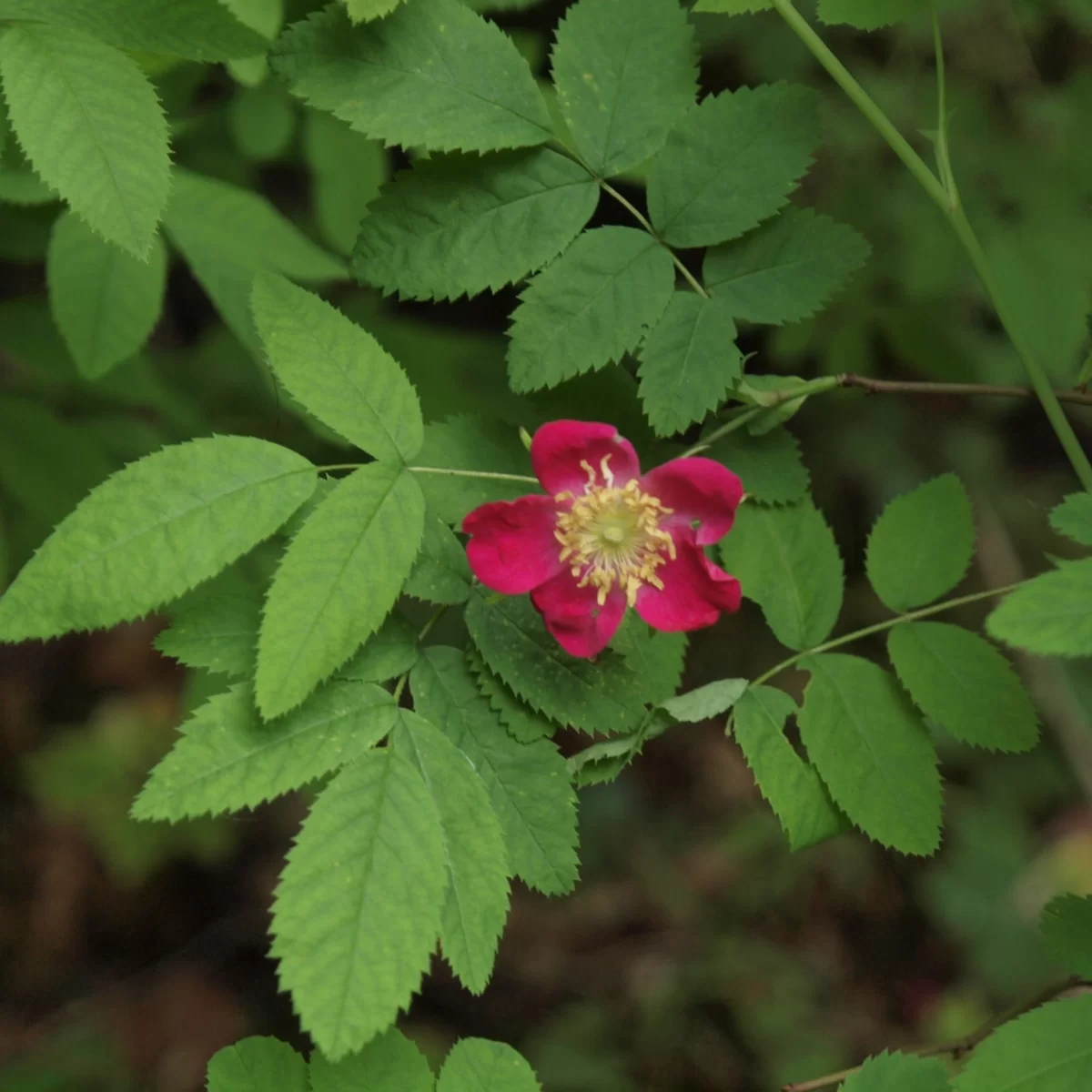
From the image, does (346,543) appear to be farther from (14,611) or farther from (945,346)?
(945,346)

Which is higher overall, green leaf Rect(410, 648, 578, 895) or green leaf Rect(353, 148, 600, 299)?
green leaf Rect(353, 148, 600, 299)

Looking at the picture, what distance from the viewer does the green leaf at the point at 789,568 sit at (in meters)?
1.58

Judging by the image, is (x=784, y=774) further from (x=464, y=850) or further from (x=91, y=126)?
(x=91, y=126)

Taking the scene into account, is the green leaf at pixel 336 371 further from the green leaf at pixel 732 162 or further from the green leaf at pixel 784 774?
the green leaf at pixel 784 774

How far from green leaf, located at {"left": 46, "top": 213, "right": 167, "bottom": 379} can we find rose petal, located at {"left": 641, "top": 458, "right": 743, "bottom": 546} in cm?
98

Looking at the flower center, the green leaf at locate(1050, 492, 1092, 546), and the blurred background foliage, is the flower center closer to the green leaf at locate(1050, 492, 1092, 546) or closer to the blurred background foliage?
the green leaf at locate(1050, 492, 1092, 546)

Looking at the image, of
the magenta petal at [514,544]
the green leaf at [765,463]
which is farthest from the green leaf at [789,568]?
the magenta petal at [514,544]

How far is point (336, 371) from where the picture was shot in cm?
137

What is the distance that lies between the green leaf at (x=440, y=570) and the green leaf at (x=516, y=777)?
8 cm

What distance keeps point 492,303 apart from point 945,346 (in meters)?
1.32

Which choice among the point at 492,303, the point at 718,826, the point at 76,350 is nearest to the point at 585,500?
the point at 76,350

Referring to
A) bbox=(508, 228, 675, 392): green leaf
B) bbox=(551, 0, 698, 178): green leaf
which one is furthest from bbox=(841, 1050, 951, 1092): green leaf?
bbox=(551, 0, 698, 178): green leaf

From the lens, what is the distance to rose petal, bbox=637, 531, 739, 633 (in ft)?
4.54

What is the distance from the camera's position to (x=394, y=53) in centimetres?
139
